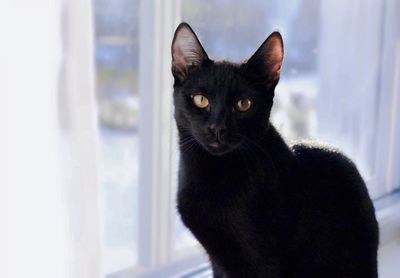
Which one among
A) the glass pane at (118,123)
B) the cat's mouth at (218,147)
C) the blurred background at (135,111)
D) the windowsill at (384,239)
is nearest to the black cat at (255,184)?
the cat's mouth at (218,147)

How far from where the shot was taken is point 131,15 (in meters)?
1.32

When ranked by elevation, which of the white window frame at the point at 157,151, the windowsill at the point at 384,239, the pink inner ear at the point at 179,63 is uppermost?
the pink inner ear at the point at 179,63

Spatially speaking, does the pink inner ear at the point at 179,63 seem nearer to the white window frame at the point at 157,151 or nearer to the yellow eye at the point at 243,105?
the yellow eye at the point at 243,105

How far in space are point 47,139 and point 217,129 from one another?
294 mm

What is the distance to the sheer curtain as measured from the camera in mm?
786

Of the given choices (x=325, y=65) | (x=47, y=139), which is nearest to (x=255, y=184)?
(x=47, y=139)

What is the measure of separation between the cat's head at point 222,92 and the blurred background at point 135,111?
0.17 metres

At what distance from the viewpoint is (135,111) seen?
1392 millimetres

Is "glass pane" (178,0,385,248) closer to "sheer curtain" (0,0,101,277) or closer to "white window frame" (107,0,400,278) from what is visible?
"white window frame" (107,0,400,278)

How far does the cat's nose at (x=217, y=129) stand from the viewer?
95 cm

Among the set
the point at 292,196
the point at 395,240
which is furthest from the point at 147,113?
the point at 395,240

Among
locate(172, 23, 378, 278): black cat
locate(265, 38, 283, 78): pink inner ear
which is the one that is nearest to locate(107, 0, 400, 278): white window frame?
locate(172, 23, 378, 278): black cat

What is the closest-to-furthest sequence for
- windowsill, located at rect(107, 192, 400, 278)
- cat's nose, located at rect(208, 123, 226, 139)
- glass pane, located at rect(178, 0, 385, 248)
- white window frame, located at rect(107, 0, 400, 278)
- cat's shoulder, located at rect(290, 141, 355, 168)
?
cat's nose, located at rect(208, 123, 226, 139) < cat's shoulder, located at rect(290, 141, 355, 168) < white window frame, located at rect(107, 0, 400, 278) < windowsill, located at rect(107, 192, 400, 278) < glass pane, located at rect(178, 0, 385, 248)

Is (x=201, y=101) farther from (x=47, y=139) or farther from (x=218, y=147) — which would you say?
(x=47, y=139)
